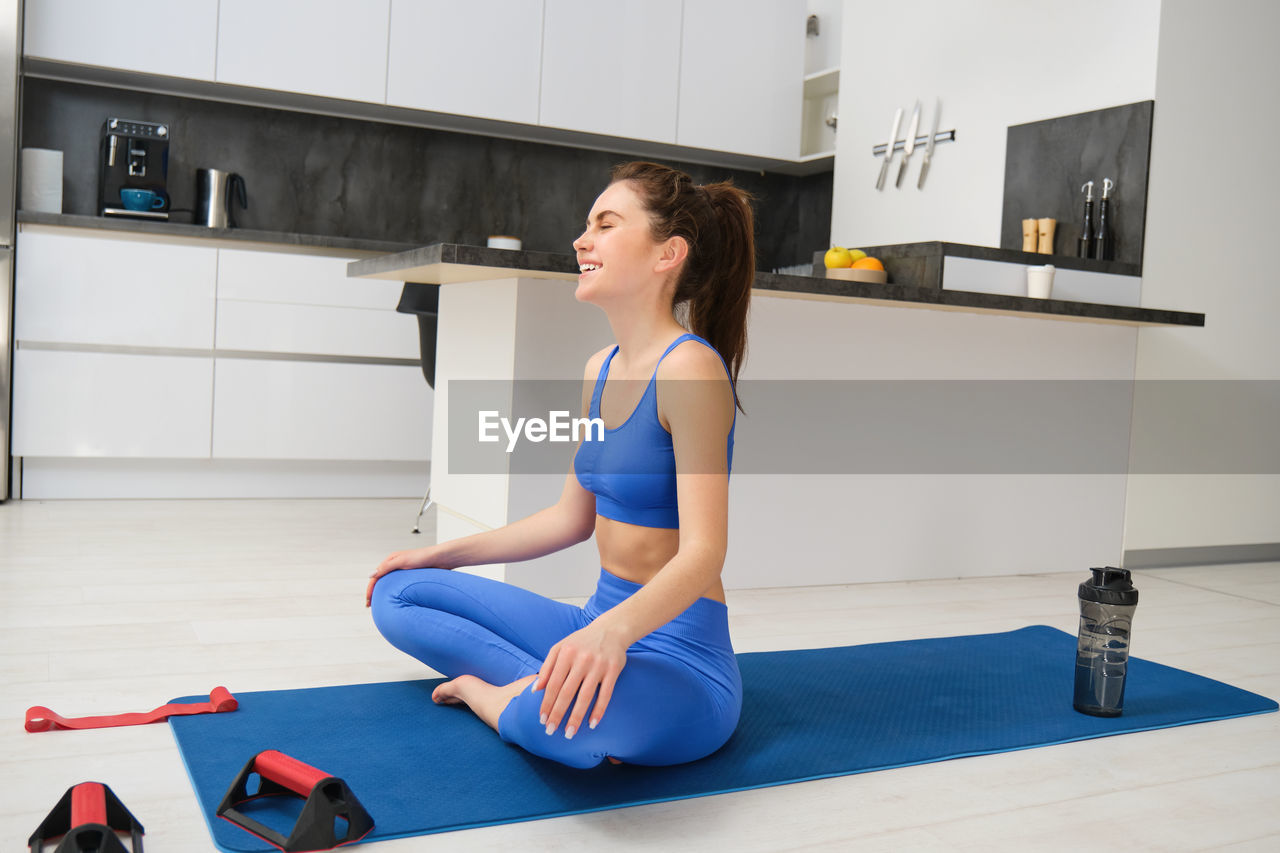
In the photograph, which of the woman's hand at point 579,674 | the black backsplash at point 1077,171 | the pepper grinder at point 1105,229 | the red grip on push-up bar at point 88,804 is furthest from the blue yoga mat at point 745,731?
the black backsplash at point 1077,171

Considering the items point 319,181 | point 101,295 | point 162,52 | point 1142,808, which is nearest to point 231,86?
point 162,52

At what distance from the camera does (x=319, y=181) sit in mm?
4863

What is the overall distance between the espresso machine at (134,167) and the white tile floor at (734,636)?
1.24m

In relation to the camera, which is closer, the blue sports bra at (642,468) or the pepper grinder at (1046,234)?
the blue sports bra at (642,468)

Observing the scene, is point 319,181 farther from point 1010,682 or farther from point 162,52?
point 1010,682

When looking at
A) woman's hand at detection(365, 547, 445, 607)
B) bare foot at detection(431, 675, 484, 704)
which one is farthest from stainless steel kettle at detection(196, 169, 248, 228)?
bare foot at detection(431, 675, 484, 704)

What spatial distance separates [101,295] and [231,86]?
1024 mm

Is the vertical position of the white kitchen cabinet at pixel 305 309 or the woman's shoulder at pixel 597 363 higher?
the white kitchen cabinet at pixel 305 309

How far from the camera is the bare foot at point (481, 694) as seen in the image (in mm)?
1677

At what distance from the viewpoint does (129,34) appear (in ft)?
13.4

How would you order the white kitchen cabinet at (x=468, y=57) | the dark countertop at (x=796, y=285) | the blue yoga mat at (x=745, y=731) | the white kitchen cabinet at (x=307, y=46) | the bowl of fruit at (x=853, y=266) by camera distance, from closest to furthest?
the blue yoga mat at (x=745, y=731)
the dark countertop at (x=796, y=285)
the bowl of fruit at (x=853, y=266)
the white kitchen cabinet at (x=307, y=46)
the white kitchen cabinet at (x=468, y=57)

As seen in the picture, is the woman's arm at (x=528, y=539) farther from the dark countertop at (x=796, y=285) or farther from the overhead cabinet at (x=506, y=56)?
the overhead cabinet at (x=506, y=56)

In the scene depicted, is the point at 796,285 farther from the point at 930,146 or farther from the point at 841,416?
the point at 930,146

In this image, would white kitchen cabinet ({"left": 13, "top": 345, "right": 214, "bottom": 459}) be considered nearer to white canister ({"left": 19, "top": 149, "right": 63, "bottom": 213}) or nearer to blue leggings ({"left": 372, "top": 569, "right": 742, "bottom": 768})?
white canister ({"left": 19, "top": 149, "right": 63, "bottom": 213})
